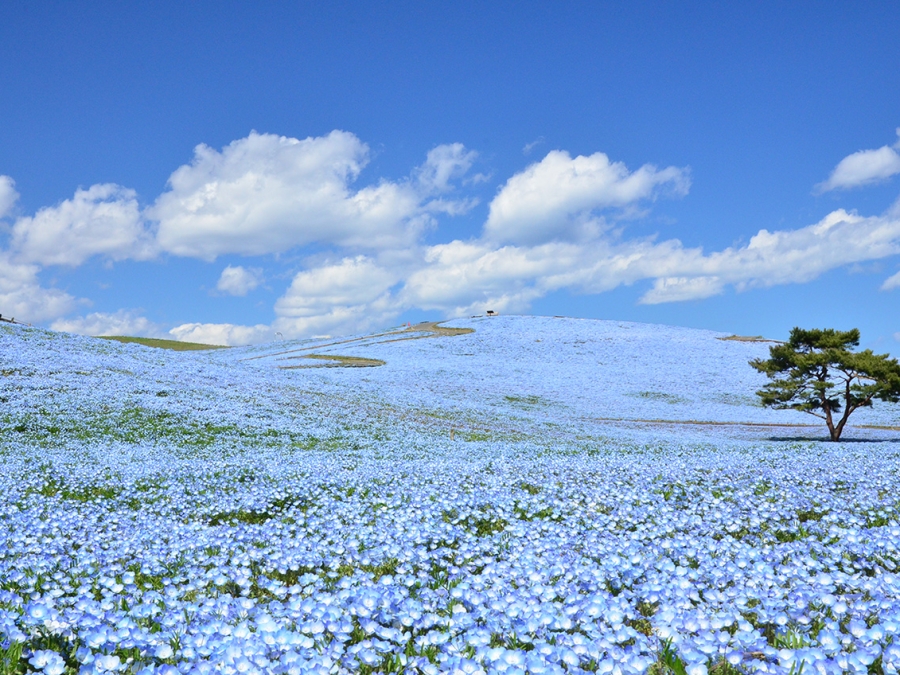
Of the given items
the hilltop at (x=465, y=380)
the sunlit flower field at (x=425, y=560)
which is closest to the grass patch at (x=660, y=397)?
the hilltop at (x=465, y=380)

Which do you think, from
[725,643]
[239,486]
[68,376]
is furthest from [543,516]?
[68,376]

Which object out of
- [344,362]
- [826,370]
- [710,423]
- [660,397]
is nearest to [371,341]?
[344,362]

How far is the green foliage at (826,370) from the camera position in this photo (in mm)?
37000

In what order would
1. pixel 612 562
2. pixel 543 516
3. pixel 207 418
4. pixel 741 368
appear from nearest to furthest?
pixel 612 562 < pixel 543 516 < pixel 207 418 < pixel 741 368

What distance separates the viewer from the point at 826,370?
39000 millimetres

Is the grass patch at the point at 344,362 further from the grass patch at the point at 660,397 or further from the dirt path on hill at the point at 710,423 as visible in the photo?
the dirt path on hill at the point at 710,423

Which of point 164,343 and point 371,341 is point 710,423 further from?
point 164,343

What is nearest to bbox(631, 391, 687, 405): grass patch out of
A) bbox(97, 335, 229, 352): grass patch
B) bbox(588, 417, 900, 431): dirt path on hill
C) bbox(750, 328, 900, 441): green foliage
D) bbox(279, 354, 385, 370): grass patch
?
bbox(588, 417, 900, 431): dirt path on hill

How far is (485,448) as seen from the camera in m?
24.2

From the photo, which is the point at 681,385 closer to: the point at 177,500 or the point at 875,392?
the point at 875,392

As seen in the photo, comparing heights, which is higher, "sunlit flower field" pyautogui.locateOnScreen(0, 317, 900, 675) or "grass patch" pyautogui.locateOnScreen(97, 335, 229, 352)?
"grass patch" pyautogui.locateOnScreen(97, 335, 229, 352)

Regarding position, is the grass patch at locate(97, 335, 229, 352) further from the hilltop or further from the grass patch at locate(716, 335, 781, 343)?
the grass patch at locate(716, 335, 781, 343)

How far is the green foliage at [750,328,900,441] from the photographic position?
37.0 metres

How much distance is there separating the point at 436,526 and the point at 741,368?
224 feet
